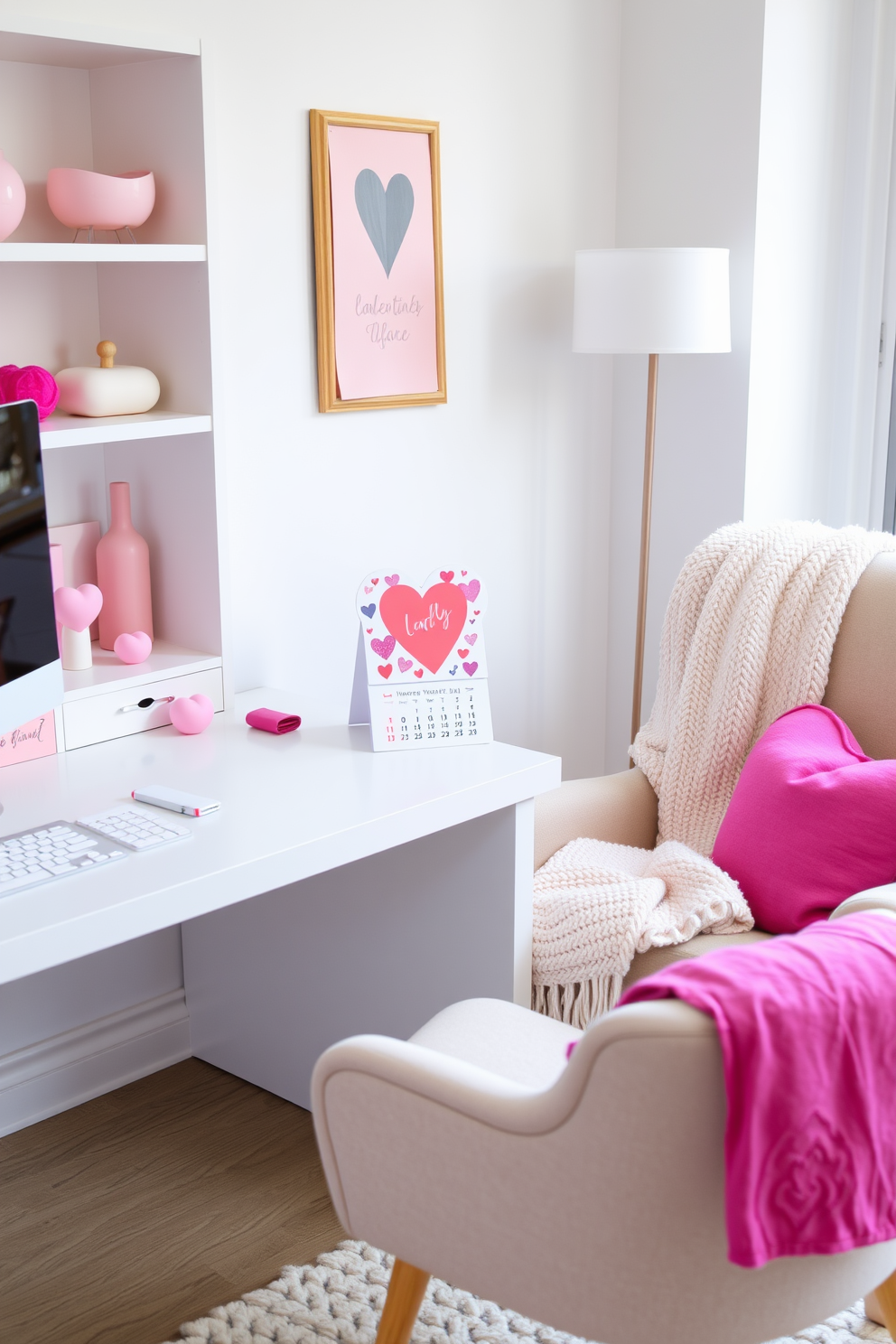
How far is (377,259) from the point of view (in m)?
2.31

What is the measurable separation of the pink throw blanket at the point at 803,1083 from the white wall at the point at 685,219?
1812mm

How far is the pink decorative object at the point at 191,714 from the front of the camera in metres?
1.90

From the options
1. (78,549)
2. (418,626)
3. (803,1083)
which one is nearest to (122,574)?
(78,549)

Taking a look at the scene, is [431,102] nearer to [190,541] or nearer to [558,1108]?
[190,541]

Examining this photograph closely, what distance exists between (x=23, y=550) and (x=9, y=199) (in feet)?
1.56

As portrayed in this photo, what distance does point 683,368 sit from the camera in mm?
2758

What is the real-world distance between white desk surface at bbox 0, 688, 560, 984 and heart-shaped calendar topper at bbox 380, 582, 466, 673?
15cm

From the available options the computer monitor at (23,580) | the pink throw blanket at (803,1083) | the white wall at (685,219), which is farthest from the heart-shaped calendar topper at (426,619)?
the white wall at (685,219)

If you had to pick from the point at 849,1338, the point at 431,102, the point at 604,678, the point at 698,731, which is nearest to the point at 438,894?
the point at 698,731

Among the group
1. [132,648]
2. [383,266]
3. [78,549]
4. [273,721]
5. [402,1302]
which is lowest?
[402,1302]

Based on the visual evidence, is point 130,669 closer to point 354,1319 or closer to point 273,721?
point 273,721

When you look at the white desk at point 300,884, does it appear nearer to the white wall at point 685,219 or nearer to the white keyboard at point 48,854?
the white keyboard at point 48,854

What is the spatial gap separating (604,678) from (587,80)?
50.6 inches

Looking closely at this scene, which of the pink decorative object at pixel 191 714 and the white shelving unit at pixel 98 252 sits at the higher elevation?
the white shelving unit at pixel 98 252
